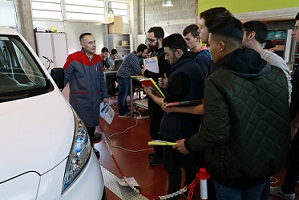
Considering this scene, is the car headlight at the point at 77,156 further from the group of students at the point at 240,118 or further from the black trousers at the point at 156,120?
the black trousers at the point at 156,120

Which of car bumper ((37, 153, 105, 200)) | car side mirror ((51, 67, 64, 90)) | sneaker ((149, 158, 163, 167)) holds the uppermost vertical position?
car side mirror ((51, 67, 64, 90))

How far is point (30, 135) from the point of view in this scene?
114 cm

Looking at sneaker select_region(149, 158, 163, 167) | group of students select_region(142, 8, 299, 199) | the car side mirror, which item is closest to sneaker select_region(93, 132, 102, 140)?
sneaker select_region(149, 158, 163, 167)

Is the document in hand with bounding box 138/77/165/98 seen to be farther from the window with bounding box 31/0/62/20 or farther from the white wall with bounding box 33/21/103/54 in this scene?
the window with bounding box 31/0/62/20

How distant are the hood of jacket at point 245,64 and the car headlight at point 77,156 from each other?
0.87 metres

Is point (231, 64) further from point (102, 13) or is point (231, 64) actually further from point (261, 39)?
point (102, 13)

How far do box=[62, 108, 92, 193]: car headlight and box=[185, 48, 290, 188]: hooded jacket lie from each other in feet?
2.05

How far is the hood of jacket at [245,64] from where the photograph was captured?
114 cm

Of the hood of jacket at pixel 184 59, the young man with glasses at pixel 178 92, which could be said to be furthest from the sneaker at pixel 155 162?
the hood of jacket at pixel 184 59

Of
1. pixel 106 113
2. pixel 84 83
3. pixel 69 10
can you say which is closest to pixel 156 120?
pixel 106 113

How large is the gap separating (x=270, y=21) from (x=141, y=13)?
6125mm

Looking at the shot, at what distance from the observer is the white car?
3.21 ft

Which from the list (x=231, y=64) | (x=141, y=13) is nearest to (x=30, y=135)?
(x=231, y=64)

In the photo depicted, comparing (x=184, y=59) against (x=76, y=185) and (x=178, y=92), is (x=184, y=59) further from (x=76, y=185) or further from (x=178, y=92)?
(x=76, y=185)
